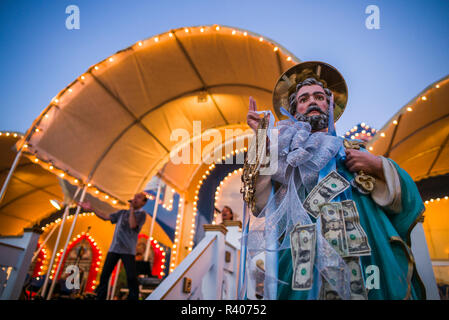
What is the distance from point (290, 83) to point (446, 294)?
5.49 m

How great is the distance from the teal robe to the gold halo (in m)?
1.02

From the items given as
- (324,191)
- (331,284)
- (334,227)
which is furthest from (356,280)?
(324,191)

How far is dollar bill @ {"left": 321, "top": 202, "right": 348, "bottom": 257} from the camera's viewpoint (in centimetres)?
112

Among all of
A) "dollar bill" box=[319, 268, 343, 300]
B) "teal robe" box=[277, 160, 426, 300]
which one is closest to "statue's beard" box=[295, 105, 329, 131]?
"teal robe" box=[277, 160, 426, 300]

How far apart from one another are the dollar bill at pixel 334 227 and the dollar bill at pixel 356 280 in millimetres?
44

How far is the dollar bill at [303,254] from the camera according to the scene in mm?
1049

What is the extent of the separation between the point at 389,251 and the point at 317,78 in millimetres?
1452

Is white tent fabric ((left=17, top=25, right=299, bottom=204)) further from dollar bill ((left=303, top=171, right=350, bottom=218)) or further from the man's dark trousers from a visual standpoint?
dollar bill ((left=303, top=171, right=350, bottom=218))

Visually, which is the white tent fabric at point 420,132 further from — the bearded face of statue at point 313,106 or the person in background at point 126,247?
the person in background at point 126,247

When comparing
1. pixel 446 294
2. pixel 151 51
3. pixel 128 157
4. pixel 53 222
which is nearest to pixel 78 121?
pixel 128 157

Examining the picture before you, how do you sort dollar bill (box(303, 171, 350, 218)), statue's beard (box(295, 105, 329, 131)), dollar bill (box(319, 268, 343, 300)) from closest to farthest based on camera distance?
1. dollar bill (box(319, 268, 343, 300))
2. dollar bill (box(303, 171, 350, 218))
3. statue's beard (box(295, 105, 329, 131))

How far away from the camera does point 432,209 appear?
7.94 metres

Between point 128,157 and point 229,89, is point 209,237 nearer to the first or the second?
point 229,89

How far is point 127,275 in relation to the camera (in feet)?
11.4
